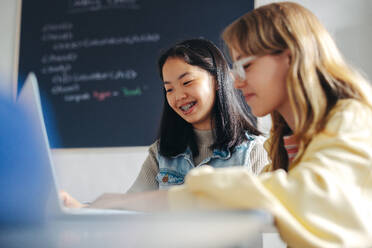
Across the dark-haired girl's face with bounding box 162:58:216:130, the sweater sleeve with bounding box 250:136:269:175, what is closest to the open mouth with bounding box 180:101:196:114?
the dark-haired girl's face with bounding box 162:58:216:130

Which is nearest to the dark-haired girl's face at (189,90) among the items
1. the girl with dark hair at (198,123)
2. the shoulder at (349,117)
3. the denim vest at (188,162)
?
the girl with dark hair at (198,123)

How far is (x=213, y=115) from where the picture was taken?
1384 millimetres

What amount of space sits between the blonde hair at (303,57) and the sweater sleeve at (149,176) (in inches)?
28.6

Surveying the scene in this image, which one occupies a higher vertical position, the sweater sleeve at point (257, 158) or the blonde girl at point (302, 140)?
the blonde girl at point (302, 140)

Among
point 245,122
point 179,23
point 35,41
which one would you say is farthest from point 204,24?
point 35,41

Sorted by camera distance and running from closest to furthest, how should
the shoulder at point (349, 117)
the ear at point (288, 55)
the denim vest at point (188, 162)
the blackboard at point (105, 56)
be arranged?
1. the shoulder at point (349, 117)
2. the ear at point (288, 55)
3. the denim vest at point (188, 162)
4. the blackboard at point (105, 56)

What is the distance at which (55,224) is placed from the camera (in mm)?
434

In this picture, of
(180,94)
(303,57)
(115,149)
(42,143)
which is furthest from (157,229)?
(115,149)

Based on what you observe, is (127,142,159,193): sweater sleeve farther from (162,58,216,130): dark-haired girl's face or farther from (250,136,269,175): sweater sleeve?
(250,136,269,175): sweater sleeve

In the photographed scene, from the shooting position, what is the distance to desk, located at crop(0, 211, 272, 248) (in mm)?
407

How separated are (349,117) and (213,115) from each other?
0.79 m

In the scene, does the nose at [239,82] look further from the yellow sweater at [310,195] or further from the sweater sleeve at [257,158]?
the sweater sleeve at [257,158]

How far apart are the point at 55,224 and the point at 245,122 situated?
3.37 feet

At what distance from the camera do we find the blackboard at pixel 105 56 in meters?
2.12
